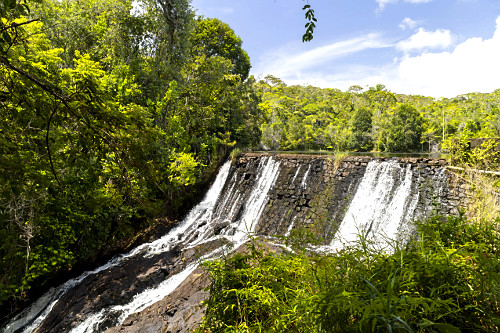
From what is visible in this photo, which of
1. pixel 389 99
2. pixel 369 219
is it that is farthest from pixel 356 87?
pixel 369 219

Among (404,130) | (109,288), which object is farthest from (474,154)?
(404,130)

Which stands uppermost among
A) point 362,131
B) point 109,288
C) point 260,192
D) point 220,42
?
point 220,42

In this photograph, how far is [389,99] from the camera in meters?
40.9

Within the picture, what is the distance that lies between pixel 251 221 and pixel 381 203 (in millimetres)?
4118

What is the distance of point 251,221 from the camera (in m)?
8.46

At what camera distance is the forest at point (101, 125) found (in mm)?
1944

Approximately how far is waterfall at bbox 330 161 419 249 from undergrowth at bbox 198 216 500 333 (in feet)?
18.5

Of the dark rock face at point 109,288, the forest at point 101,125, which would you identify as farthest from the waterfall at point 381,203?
the dark rock face at point 109,288

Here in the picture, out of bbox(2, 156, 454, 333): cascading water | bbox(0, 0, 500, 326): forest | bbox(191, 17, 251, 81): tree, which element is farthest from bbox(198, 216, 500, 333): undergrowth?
bbox(191, 17, 251, 81): tree

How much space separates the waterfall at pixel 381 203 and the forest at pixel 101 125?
5.60ft

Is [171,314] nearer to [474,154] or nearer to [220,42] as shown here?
[474,154]

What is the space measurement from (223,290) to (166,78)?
11.6 meters

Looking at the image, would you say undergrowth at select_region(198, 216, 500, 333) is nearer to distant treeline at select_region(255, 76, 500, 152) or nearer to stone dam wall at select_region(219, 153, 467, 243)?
stone dam wall at select_region(219, 153, 467, 243)

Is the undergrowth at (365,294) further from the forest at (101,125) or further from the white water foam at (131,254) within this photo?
the white water foam at (131,254)
